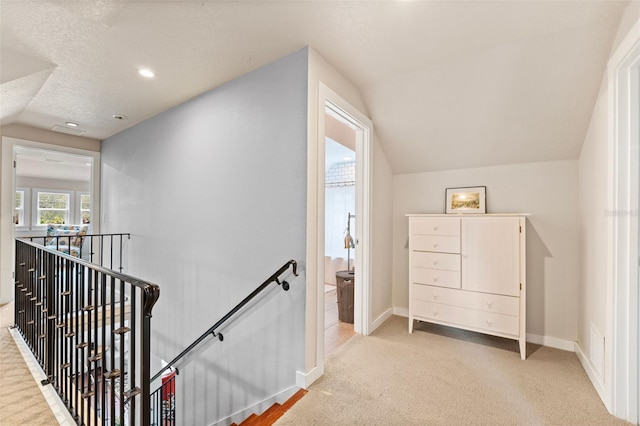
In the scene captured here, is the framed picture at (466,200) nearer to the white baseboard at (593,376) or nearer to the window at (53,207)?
the white baseboard at (593,376)

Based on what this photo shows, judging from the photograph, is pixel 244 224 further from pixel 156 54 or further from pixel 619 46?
pixel 619 46

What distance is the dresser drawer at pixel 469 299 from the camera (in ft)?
8.04

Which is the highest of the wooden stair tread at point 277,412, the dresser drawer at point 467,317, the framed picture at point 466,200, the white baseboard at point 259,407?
the framed picture at point 466,200

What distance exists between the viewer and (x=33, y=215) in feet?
26.4

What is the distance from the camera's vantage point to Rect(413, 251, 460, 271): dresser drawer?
2.70 meters

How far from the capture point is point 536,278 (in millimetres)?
2713

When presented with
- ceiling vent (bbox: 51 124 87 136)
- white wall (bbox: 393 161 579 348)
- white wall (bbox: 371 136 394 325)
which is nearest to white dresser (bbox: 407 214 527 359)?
white wall (bbox: 371 136 394 325)

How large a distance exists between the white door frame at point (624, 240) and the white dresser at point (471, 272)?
67 centimetres

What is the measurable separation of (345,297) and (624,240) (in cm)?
243

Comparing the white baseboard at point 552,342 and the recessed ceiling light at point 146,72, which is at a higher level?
the recessed ceiling light at point 146,72

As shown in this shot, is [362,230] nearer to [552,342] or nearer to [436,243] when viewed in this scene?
[436,243]

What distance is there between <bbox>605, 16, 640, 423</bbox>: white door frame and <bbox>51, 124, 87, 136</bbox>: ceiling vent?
5822 millimetres

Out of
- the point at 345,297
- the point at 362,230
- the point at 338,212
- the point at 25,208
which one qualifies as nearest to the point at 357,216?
the point at 362,230

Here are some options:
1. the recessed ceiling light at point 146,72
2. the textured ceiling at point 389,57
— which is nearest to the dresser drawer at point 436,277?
the textured ceiling at point 389,57
